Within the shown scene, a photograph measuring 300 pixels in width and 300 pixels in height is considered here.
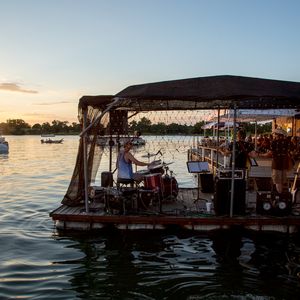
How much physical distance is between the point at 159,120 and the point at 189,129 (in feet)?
3.49

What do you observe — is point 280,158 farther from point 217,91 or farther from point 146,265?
point 146,265

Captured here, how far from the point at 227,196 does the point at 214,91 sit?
2.42 metres

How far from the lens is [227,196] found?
401 inches

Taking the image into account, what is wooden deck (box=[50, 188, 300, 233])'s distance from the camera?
998cm

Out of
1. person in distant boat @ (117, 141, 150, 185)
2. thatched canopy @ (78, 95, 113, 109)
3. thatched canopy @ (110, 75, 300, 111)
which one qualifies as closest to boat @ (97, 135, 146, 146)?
person in distant boat @ (117, 141, 150, 185)

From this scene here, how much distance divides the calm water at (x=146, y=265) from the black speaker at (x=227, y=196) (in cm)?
55

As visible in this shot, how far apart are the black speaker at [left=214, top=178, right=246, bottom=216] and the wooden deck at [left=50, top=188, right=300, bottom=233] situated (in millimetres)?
209

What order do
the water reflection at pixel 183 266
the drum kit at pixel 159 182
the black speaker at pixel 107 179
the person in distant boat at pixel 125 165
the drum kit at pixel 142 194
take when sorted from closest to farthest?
the water reflection at pixel 183 266 < the drum kit at pixel 142 194 < the person in distant boat at pixel 125 165 < the drum kit at pixel 159 182 < the black speaker at pixel 107 179

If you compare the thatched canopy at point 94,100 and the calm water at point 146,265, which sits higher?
the thatched canopy at point 94,100

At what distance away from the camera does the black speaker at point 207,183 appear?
44.4 feet

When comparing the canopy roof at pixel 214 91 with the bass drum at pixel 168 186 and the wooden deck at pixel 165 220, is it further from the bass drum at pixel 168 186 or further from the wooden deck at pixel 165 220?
the wooden deck at pixel 165 220

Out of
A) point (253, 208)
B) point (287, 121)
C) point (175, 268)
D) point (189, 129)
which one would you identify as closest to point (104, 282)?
point (175, 268)

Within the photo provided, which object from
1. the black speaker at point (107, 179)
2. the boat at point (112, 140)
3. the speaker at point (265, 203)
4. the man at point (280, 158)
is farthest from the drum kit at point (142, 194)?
the man at point (280, 158)

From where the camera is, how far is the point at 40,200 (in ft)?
56.8
